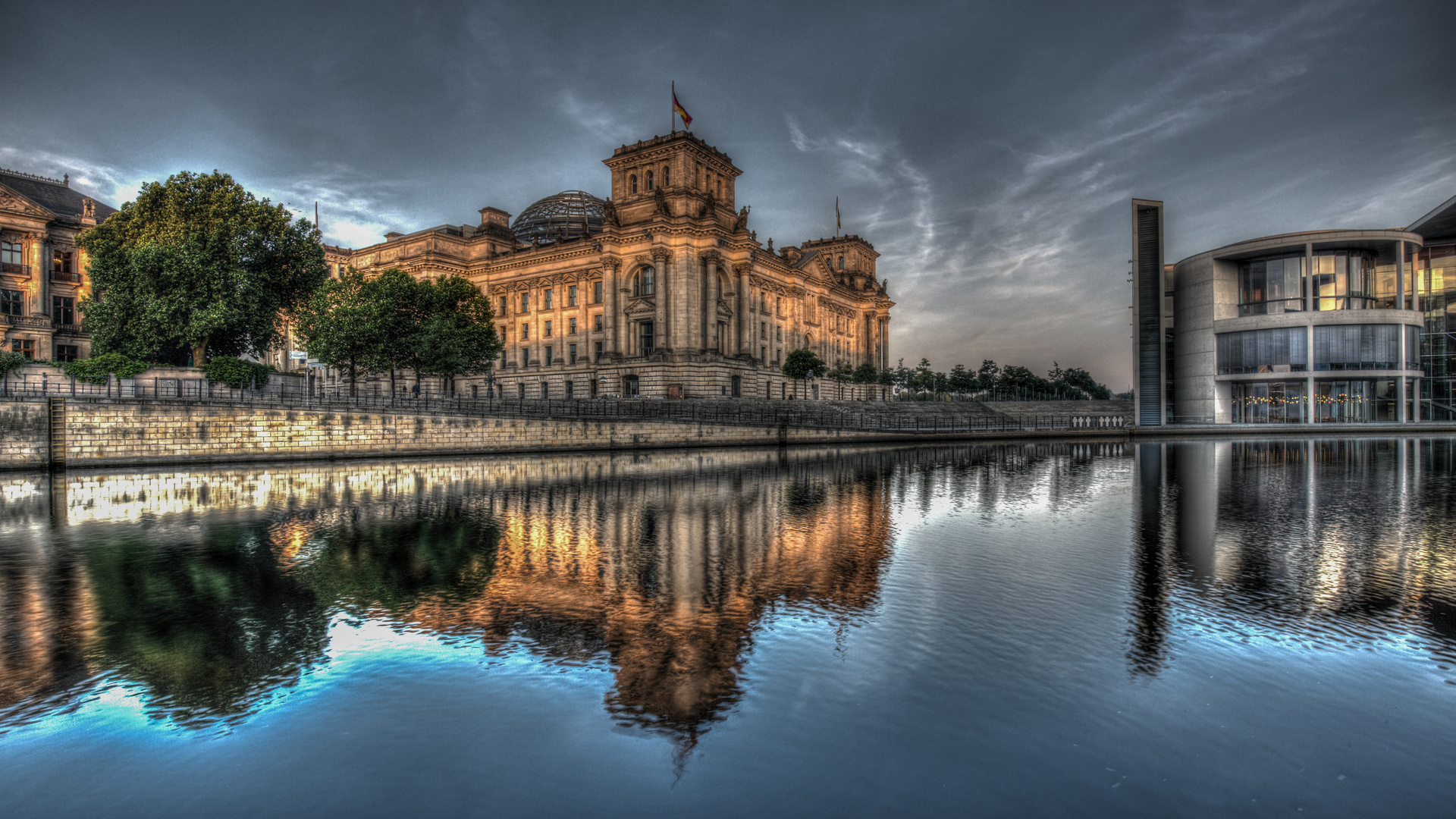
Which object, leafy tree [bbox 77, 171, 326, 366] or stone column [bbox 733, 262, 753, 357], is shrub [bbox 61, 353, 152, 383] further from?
stone column [bbox 733, 262, 753, 357]

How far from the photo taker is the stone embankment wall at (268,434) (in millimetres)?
31297

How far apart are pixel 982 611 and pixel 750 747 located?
4115 mm

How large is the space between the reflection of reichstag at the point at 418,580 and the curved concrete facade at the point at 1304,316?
67.8 metres

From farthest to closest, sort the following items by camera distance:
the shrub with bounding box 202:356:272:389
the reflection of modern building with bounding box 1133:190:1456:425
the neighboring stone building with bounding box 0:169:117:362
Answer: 1. the reflection of modern building with bounding box 1133:190:1456:425
2. the neighboring stone building with bounding box 0:169:117:362
3. the shrub with bounding box 202:356:272:389

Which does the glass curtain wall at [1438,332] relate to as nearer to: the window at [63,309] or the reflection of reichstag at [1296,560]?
the reflection of reichstag at [1296,560]

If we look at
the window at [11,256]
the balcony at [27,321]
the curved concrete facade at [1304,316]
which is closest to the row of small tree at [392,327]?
the balcony at [27,321]

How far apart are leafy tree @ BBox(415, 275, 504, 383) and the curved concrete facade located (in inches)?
2631

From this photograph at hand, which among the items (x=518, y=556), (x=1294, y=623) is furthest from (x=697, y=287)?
(x=1294, y=623)

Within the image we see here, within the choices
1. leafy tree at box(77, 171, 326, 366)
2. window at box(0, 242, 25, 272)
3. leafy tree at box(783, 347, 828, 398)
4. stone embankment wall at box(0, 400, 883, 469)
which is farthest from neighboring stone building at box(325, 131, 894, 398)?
stone embankment wall at box(0, 400, 883, 469)

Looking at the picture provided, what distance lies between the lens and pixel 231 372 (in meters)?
40.2

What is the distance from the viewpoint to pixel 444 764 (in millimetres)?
4773

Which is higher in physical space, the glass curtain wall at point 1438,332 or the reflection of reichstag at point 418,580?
the glass curtain wall at point 1438,332

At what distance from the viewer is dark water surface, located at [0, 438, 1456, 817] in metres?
4.48

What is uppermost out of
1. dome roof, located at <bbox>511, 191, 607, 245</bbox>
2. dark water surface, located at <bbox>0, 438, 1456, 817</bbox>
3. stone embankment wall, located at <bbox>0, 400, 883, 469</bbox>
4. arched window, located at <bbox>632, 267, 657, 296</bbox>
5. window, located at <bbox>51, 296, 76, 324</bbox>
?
dome roof, located at <bbox>511, 191, 607, 245</bbox>
